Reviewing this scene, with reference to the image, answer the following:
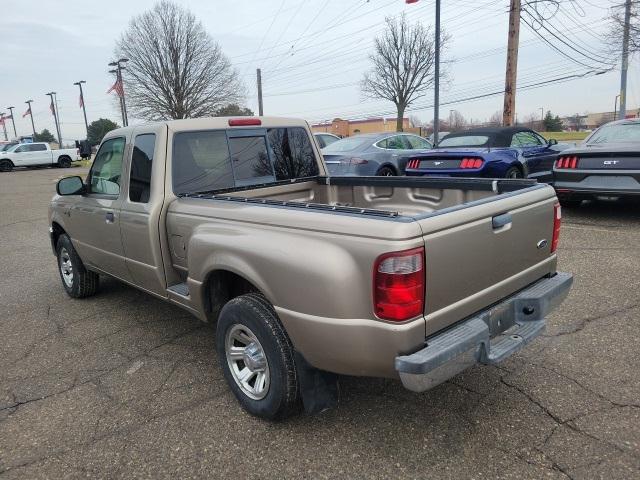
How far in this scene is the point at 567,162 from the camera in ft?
26.0

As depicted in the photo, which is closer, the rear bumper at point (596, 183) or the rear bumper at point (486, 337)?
the rear bumper at point (486, 337)

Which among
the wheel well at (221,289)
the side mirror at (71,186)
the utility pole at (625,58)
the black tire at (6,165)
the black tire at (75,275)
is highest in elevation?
the utility pole at (625,58)

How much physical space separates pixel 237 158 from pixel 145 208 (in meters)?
0.85

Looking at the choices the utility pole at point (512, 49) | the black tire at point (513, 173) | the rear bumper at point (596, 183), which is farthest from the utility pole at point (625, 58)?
the rear bumper at point (596, 183)

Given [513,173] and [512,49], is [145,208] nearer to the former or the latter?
[513,173]

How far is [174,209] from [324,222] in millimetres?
1508

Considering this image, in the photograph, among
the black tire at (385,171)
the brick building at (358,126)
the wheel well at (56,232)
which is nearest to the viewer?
the wheel well at (56,232)

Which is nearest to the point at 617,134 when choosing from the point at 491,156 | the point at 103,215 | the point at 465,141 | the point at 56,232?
the point at 491,156

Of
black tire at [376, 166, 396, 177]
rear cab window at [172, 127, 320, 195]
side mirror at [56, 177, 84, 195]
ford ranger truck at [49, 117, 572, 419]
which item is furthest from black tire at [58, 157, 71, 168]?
rear cab window at [172, 127, 320, 195]

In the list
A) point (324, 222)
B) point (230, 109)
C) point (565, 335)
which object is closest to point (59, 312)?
point (324, 222)

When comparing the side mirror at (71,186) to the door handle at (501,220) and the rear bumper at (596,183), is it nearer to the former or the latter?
the door handle at (501,220)

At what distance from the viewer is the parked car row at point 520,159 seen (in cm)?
733

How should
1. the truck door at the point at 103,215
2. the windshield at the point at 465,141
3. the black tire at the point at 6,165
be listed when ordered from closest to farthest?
the truck door at the point at 103,215, the windshield at the point at 465,141, the black tire at the point at 6,165

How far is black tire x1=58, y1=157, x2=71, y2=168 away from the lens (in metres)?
33.8
